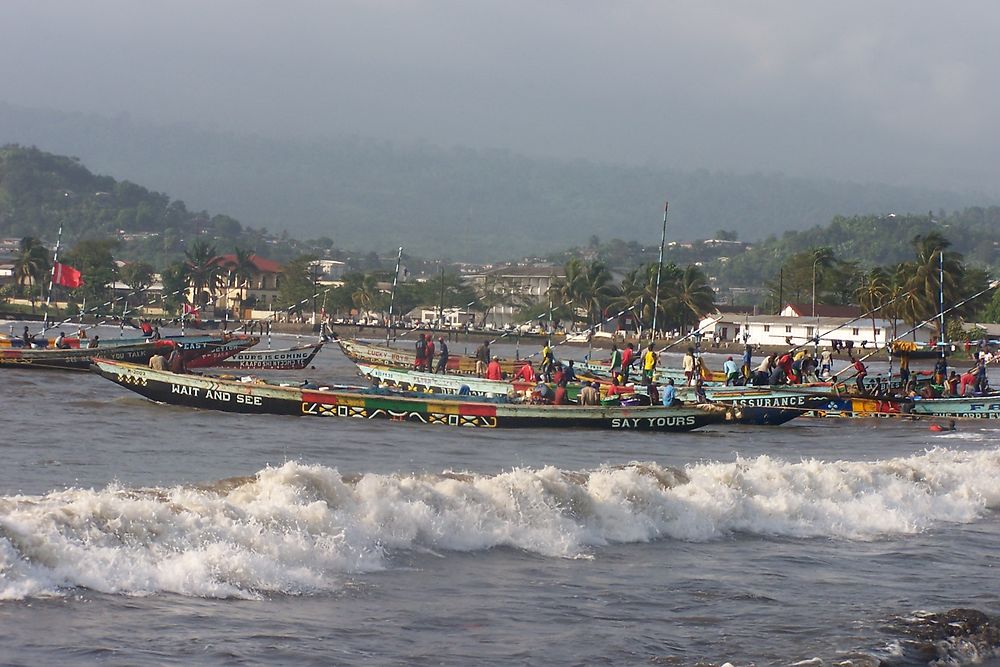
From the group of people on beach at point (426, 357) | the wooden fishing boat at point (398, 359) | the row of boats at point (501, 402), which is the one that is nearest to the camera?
the row of boats at point (501, 402)

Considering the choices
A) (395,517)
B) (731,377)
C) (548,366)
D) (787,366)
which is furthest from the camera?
(787,366)

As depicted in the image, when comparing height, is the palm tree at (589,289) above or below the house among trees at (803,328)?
above

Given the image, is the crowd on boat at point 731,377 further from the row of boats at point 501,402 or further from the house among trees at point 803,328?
the house among trees at point 803,328

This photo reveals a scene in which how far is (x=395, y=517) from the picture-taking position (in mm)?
17750

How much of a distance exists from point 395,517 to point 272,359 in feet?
140

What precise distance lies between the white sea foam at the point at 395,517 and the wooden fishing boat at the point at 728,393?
10284 mm

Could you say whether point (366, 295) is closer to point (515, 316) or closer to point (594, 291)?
point (515, 316)

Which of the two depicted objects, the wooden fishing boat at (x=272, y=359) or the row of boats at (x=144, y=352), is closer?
the row of boats at (x=144, y=352)

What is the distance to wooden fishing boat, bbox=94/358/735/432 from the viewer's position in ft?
107

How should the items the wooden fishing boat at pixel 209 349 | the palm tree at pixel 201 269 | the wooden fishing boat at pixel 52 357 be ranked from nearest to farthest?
the wooden fishing boat at pixel 52 357, the wooden fishing boat at pixel 209 349, the palm tree at pixel 201 269

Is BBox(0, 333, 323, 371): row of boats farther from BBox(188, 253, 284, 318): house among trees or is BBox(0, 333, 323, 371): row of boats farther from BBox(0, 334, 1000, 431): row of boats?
BBox(188, 253, 284, 318): house among trees

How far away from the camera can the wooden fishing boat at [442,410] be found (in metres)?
32.7

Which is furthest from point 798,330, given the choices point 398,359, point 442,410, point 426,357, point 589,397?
point 442,410

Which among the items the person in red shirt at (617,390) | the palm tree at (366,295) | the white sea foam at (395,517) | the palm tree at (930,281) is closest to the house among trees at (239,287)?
the palm tree at (366,295)
